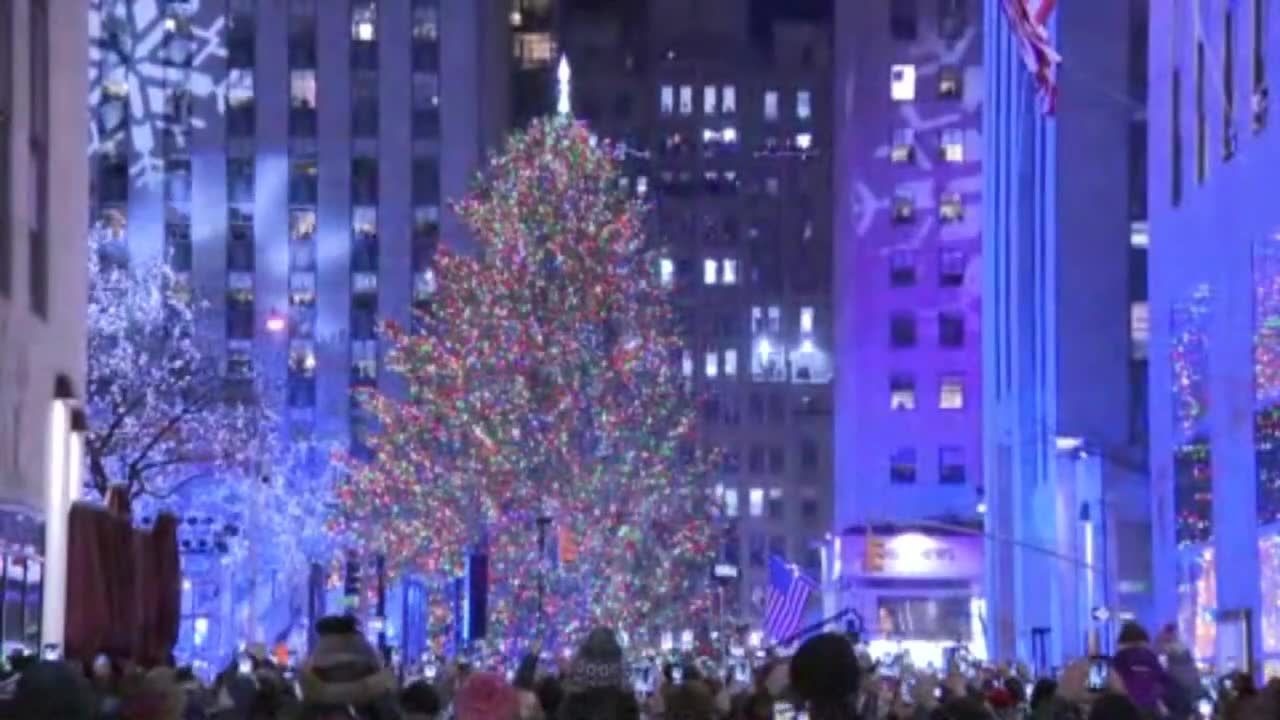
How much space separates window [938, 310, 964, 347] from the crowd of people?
8503 cm

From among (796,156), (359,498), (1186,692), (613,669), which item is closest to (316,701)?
(613,669)

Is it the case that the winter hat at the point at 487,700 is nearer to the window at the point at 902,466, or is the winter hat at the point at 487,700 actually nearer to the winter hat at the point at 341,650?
the winter hat at the point at 341,650

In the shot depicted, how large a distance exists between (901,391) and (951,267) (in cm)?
537

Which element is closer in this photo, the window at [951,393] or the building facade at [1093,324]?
the building facade at [1093,324]

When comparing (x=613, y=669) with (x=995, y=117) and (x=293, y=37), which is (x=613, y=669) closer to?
(x=995, y=117)

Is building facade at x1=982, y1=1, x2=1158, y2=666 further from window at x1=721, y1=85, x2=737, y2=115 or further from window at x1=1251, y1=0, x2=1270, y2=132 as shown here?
window at x1=721, y1=85, x2=737, y2=115

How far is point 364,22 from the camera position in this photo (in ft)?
346

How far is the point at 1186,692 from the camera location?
672 inches

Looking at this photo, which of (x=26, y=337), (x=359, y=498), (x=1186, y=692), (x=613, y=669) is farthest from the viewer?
(x=359, y=498)

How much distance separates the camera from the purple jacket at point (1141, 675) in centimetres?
1539

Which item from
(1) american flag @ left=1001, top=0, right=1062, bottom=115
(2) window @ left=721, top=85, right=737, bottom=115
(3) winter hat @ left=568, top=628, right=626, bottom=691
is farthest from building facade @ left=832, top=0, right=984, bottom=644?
(3) winter hat @ left=568, top=628, right=626, bottom=691

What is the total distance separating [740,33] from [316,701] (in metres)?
151

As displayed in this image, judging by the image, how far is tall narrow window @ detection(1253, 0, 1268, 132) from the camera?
41.8 metres

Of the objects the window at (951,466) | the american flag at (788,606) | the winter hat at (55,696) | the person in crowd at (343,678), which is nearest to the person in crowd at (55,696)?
the winter hat at (55,696)
